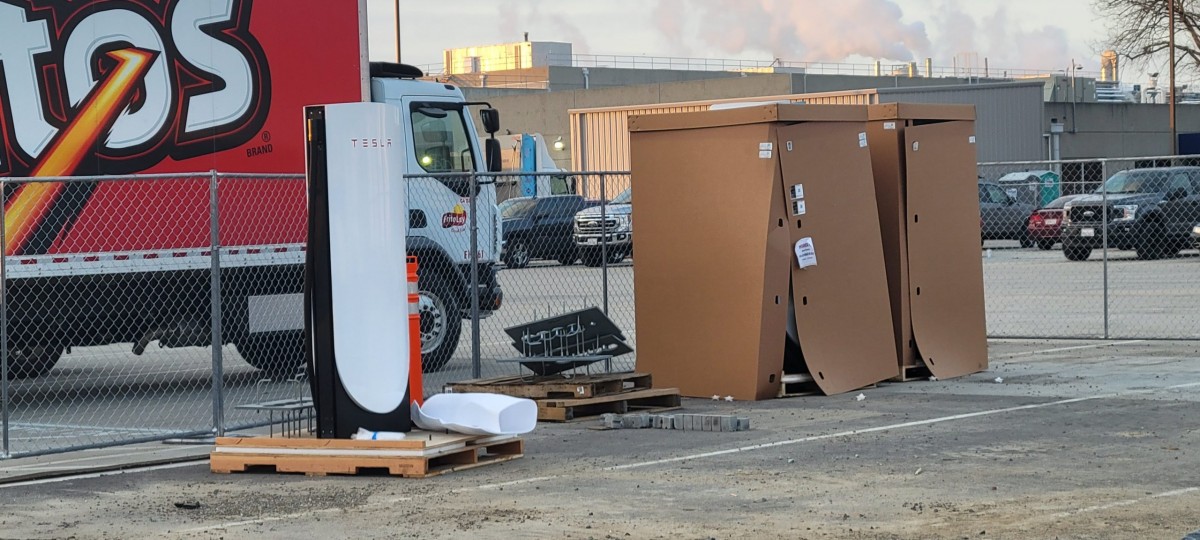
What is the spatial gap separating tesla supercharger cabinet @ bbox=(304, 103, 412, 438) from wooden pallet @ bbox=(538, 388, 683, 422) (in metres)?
2.11

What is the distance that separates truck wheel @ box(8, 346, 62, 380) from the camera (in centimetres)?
1404

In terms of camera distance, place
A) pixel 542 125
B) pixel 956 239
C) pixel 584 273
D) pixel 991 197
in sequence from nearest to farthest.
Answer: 1. pixel 956 239
2. pixel 584 273
3. pixel 991 197
4. pixel 542 125

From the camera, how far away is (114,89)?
12.6m

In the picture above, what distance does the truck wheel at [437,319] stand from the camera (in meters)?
15.0

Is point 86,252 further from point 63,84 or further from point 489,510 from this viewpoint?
point 489,510

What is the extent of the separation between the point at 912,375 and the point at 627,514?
6.61 m

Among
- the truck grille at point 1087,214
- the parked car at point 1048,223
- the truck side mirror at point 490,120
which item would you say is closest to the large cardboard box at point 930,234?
the truck side mirror at point 490,120

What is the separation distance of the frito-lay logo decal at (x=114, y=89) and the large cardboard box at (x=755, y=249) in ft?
11.3

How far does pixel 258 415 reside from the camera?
38.9 feet

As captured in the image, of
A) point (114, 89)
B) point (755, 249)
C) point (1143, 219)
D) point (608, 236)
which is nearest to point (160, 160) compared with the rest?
point (114, 89)

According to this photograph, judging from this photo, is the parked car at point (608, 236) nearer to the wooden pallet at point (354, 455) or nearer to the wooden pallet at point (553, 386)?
the wooden pallet at point (553, 386)

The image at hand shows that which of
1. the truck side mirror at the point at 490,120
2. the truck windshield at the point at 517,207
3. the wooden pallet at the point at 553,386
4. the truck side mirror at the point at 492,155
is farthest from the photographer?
the truck windshield at the point at 517,207

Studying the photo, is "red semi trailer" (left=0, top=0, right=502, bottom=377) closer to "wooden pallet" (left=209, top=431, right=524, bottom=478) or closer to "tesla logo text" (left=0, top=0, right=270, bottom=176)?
"tesla logo text" (left=0, top=0, right=270, bottom=176)

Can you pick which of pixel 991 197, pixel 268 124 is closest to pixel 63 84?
pixel 268 124
